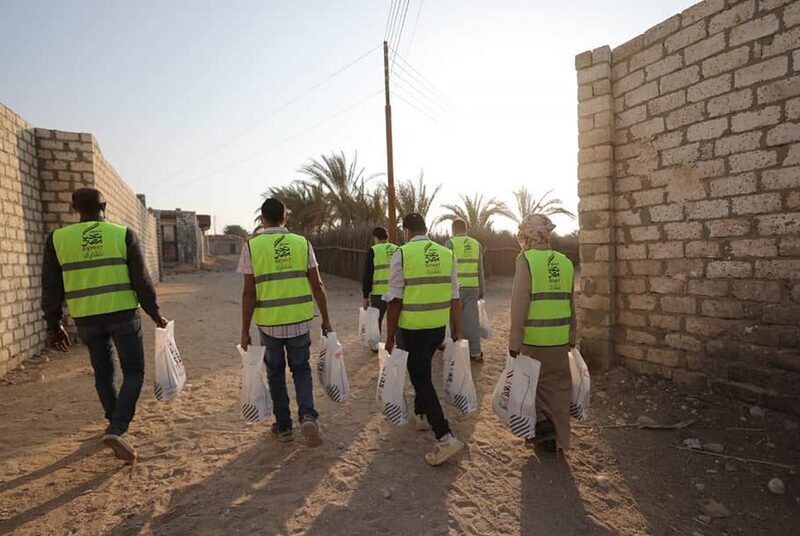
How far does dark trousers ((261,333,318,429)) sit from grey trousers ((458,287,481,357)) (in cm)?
272

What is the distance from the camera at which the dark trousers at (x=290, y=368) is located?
3448 mm

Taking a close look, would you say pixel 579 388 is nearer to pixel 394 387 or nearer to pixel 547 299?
pixel 547 299

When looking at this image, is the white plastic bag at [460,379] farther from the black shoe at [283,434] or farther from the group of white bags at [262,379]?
the black shoe at [283,434]

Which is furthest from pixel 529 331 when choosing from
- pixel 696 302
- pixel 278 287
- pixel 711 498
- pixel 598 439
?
pixel 696 302

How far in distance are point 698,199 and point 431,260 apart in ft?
9.47

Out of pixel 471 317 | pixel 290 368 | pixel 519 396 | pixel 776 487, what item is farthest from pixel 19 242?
pixel 776 487

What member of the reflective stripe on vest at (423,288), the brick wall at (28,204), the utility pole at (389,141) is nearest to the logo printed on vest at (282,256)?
the reflective stripe on vest at (423,288)

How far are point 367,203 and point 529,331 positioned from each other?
63.0 ft

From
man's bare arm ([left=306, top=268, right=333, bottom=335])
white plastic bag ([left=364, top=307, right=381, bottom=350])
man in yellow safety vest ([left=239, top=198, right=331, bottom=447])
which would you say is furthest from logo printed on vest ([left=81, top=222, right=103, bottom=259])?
white plastic bag ([left=364, top=307, right=381, bottom=350])

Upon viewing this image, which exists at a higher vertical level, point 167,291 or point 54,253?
point 54,253

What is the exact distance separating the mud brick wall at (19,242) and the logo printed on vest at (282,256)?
4543 millimetres

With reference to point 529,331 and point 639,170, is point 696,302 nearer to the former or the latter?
point 639,170

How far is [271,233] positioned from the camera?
11.3ft

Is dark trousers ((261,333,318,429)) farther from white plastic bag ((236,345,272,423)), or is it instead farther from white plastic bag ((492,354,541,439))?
white plastic bag ((492,354,541,439))
